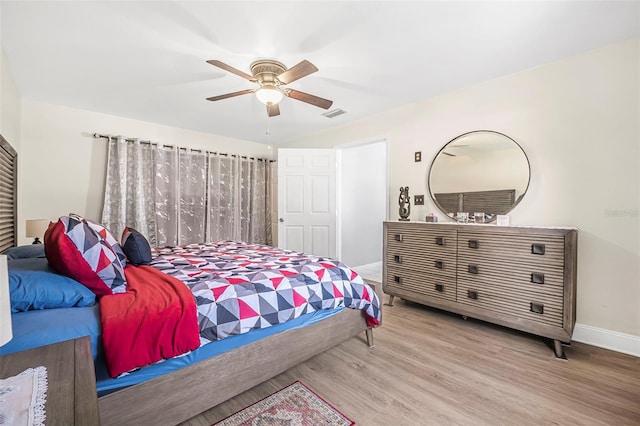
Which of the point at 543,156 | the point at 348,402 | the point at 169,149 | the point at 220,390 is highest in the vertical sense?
the point at 169,149

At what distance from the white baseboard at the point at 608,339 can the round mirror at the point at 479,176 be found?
116 centimetres

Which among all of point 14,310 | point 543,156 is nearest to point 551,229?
point 543,156

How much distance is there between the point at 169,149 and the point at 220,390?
3767 millimetres

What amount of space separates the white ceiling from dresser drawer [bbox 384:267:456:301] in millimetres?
2018

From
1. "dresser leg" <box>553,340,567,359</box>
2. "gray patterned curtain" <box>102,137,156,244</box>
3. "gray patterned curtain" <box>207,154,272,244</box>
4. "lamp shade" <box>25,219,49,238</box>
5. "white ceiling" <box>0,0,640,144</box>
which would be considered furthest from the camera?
"gray patterned curtain" <box>207,154,272,244</box>

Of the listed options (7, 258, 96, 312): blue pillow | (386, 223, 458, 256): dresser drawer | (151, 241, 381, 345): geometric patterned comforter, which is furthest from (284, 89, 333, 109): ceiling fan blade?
(7, 258, 96, 312): blue pillow

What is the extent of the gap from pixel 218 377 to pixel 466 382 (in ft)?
5.12

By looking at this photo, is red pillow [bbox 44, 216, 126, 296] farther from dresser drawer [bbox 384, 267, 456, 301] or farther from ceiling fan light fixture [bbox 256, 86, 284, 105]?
dresser drawer [bbox 384, 267, 456, 301]

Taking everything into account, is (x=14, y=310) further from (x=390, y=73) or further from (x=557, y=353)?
(x=557, y=353)

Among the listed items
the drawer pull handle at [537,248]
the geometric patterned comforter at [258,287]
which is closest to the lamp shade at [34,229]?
the geometric patterned comforter at [258,287]

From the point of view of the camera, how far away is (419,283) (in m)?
3.05

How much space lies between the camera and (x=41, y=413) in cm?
61

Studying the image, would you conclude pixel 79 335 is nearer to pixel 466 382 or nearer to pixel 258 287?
pixel 258 287

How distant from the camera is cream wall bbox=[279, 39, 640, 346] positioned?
7.27ft
